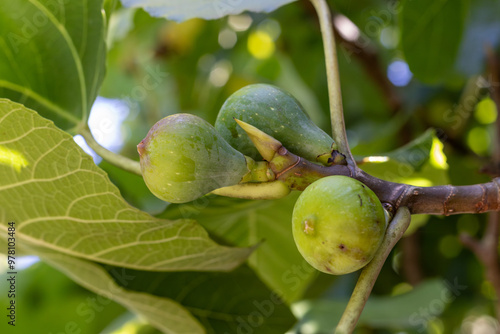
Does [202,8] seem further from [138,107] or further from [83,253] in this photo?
[138,107]

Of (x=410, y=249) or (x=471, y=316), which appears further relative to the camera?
(x=471, y=316)

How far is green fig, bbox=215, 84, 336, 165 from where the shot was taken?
72 cm

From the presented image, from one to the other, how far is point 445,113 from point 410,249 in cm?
53

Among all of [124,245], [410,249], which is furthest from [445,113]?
[124,245]

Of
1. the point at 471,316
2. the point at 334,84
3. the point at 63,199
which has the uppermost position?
the point at 334,84

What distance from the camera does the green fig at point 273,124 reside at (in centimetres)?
72

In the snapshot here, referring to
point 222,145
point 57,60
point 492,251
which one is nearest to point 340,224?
point 222,145

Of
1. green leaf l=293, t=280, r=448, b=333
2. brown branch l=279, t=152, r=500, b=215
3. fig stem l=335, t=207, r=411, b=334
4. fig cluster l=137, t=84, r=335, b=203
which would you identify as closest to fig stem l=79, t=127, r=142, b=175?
fig cluster l=137, t=84, r=335, b=203

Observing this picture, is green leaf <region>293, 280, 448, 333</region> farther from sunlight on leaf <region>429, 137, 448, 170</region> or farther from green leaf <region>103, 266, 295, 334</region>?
sunlight on leaf <region>429, 137, 448, 170</region>

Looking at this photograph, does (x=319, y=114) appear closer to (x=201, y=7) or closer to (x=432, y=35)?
(x=432, y=35)

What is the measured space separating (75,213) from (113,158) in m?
0.12

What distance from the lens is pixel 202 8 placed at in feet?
3.16

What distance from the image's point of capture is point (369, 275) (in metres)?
0.60

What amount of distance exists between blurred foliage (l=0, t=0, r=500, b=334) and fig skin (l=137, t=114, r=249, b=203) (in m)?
0.30
